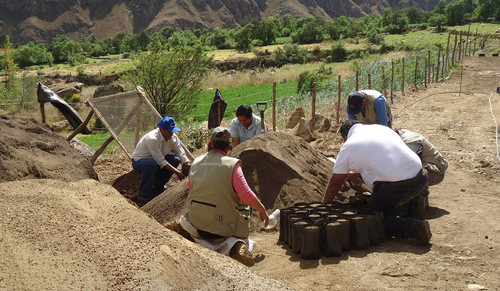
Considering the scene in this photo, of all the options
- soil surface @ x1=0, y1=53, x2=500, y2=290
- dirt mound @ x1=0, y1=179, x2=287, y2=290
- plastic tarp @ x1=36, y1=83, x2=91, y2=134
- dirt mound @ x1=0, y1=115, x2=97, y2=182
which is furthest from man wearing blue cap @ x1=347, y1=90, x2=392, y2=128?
plastic tarp @ x1=36, y1=83, x2=91, y2=134

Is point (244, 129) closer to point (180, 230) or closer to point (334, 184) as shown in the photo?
point (334, 184)

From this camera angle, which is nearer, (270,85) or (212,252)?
(212,252)

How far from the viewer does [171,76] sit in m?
20.0

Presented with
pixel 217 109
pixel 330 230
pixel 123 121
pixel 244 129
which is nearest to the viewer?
pixel 330 230

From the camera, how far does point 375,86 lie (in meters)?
18.2

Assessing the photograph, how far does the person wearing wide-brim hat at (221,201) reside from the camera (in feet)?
14.7

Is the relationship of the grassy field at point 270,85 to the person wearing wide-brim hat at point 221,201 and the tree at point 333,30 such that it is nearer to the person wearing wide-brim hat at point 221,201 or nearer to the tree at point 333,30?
the tree at point 333,30

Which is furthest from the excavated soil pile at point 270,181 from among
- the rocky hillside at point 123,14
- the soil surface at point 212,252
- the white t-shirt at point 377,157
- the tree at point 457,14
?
the rocky hillside at point 123,14

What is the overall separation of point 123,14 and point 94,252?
528ft

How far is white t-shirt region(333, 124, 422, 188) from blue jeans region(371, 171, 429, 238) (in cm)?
7

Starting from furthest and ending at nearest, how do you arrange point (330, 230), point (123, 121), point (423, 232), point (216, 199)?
point (123, 121)
point (423, 232)
point (330, 230)
point (216, 199)

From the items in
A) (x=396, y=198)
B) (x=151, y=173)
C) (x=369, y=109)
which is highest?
(x=369, y=109)

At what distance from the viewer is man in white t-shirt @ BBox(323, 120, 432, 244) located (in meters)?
4.97

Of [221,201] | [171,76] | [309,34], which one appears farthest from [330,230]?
[309,34]
